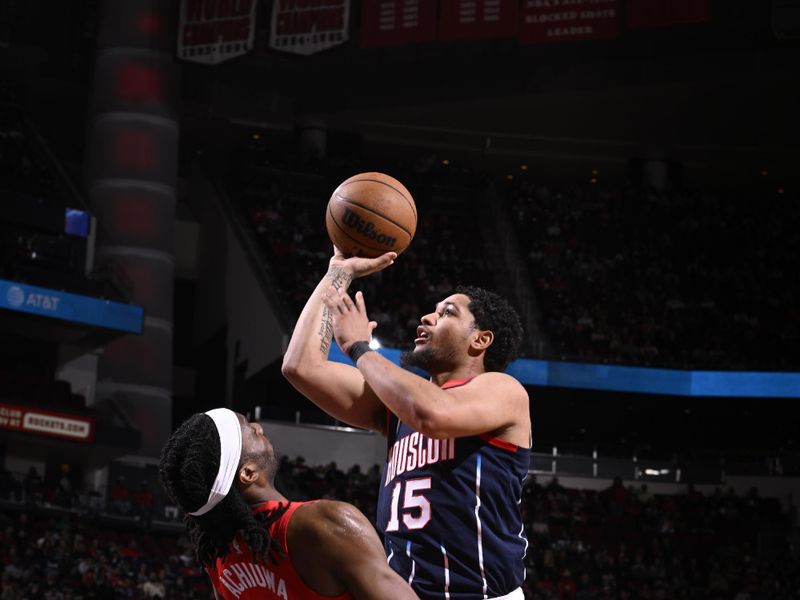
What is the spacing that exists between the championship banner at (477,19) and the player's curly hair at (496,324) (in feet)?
73.8

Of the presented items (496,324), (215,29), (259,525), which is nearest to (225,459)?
(259,525)

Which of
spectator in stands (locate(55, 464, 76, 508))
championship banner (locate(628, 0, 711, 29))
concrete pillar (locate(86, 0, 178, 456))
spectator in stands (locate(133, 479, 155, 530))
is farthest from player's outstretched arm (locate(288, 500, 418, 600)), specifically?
concrete pillar (locate(86, 0, 178, 456))

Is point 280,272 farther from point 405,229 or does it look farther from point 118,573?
point 405,229

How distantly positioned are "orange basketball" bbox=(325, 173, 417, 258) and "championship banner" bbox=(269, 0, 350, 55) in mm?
22383

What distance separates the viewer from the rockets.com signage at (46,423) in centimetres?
2397

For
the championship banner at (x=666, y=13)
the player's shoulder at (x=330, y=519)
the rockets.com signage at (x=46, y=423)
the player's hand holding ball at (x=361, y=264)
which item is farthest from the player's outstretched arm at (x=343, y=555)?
the championship banner at (x=666, y=13)

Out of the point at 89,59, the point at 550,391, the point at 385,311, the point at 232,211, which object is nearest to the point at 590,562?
the point at 550,391

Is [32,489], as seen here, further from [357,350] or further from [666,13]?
[357,350]

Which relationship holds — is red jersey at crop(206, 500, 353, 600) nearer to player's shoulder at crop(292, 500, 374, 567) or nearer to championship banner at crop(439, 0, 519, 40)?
player's shoulder at crop(292, 500, 374, 567)

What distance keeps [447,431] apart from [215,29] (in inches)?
993

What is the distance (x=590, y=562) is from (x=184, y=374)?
44.4ft

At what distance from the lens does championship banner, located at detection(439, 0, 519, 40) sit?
26.8 meters

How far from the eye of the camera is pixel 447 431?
14.7 feet

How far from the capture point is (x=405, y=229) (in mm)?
5547
